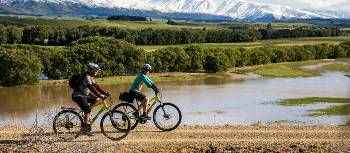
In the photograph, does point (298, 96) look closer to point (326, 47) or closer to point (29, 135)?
point (29, 135)

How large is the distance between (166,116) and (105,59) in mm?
90025

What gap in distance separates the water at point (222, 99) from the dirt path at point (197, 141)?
2048 cm

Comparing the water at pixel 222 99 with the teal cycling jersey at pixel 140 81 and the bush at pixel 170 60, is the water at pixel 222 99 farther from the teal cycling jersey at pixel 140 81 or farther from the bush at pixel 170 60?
the teal cycling jersey at pixel 140 81

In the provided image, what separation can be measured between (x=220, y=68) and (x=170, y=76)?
17272 mm

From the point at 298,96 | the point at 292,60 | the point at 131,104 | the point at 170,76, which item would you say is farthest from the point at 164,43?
the point at 131,104

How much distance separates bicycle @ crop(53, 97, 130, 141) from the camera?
791 inches

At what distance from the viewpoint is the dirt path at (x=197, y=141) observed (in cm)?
1864

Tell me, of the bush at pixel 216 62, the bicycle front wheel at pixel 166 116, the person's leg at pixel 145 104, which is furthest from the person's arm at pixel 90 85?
the bush at pixel 216 62

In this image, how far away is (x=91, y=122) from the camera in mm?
20266

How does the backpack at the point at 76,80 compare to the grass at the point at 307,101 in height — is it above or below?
above

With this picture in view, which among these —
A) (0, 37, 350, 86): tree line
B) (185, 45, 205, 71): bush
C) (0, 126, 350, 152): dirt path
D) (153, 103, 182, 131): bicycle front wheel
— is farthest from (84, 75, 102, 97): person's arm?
(185, 45, 205, 71): bush

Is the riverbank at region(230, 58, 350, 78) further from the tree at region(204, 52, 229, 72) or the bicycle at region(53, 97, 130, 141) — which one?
the bicycle at region(53, 97, 130, 141)

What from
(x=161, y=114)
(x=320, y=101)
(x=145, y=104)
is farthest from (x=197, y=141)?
(x=320, y=101)

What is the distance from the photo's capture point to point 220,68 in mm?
125250
